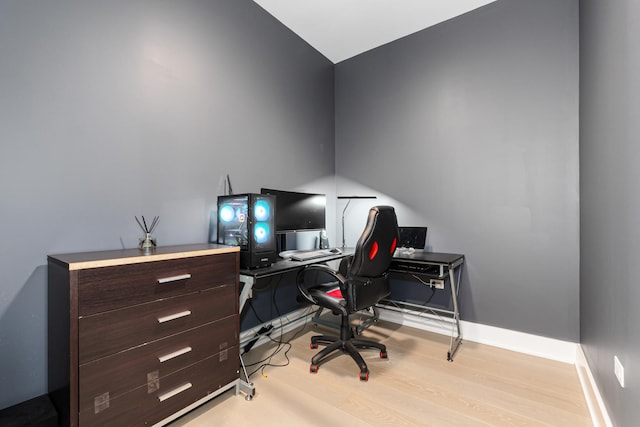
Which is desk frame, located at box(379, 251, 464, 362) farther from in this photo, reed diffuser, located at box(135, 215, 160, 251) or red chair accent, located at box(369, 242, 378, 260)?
reed diffuser, located at box(135, 215, 160, 251)

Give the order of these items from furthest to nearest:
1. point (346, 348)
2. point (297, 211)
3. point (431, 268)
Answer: point (297, 211), point (431, 268), point (346, 348)

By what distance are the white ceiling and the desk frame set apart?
2271 millimetres

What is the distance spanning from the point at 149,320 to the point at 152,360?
0.20 metres

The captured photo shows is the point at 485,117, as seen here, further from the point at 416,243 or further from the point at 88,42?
the point at 88,42

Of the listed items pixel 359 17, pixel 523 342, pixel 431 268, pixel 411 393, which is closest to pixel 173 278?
pixel 411 393

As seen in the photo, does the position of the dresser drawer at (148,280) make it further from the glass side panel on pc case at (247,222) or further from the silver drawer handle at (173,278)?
the glass side panel on pc case at (247,222)

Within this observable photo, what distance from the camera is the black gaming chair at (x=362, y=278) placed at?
1943mm

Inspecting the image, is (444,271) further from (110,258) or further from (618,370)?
(110,258)

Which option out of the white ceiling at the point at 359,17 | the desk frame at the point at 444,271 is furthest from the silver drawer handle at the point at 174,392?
the white ceiling at the point at 359,17

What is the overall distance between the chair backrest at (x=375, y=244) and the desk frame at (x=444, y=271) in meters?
0.51

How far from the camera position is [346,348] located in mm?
2195

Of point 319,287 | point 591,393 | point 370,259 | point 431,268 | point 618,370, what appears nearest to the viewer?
point 618,370

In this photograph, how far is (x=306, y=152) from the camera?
3.18 meters

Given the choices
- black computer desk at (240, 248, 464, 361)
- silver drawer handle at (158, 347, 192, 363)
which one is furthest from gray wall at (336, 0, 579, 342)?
silver drawer handle at (158, 347, 192, 363)
